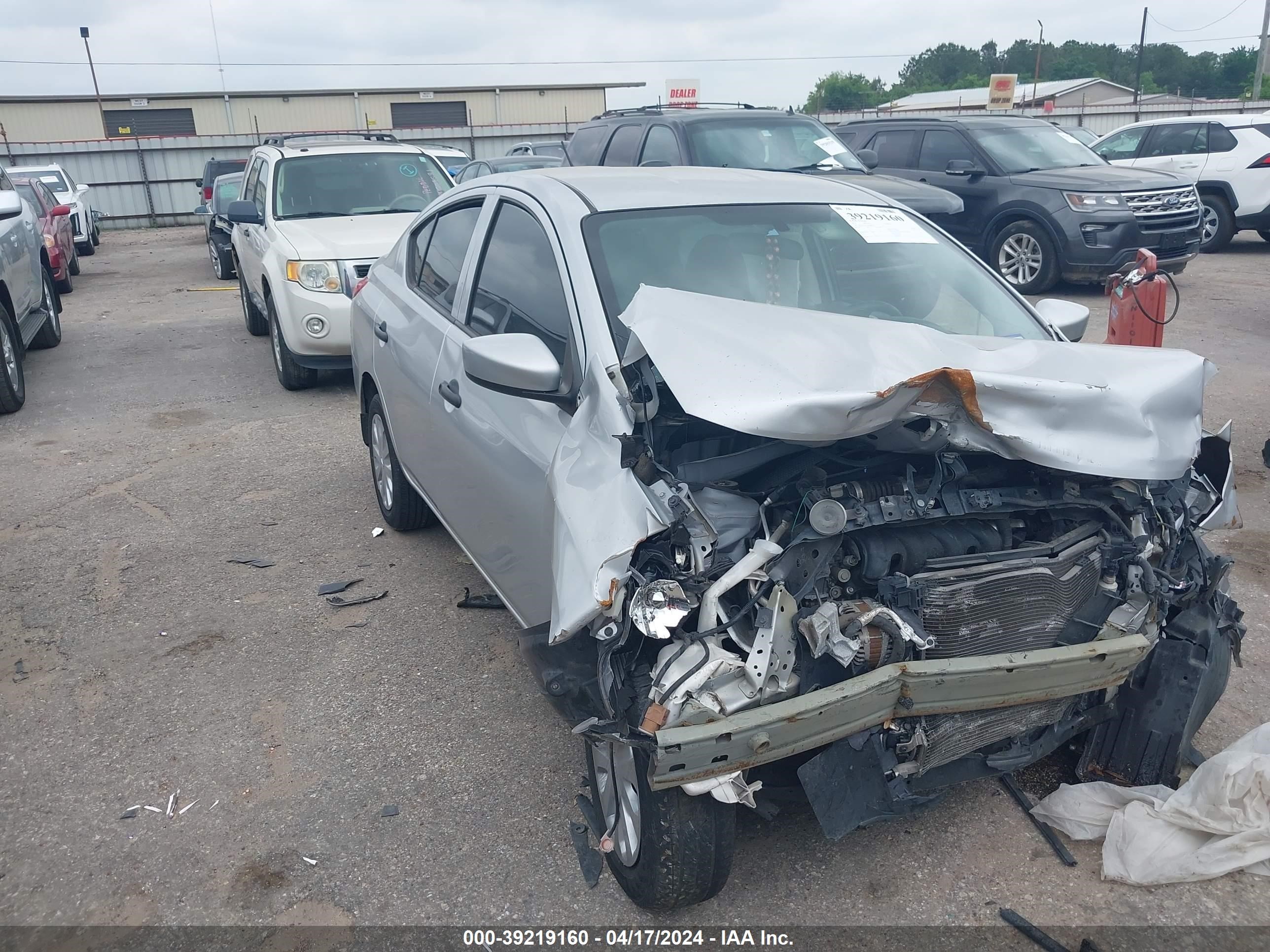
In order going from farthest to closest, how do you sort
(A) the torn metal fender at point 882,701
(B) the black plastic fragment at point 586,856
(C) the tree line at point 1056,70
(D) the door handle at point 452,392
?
1. (C) the tree line at point 1056,70
2. (D) the door handle at point 452,392
3. (B) the black plastic fragment at point 586,856
4. (A) the torn metal fender at point 882,701

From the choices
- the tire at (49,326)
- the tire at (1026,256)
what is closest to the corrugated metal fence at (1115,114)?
the tire at (1026,256)

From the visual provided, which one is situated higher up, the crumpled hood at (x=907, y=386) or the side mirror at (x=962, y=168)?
the crumpled hood at (x=907, y=386)

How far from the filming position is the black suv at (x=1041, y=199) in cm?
1062

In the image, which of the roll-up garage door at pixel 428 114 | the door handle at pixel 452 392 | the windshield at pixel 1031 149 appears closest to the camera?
the door handle at pixel 452 392

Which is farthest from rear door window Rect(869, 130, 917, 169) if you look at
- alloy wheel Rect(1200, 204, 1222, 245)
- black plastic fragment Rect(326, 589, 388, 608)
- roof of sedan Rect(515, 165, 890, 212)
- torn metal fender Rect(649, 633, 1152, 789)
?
torn metal fender Rect(649, 633, 1152, 789)

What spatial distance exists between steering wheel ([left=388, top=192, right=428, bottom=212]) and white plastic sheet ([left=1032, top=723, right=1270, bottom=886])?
7.49m

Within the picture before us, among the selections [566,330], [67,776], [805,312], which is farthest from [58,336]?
[805,312]

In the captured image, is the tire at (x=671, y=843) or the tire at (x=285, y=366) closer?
the tire at (x=671, y=843)

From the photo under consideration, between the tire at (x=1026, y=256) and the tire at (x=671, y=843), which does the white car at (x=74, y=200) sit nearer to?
the tire at (x=1026, y=256)

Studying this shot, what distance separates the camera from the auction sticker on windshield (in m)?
3.77

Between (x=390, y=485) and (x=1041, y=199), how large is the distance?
28.1 feet

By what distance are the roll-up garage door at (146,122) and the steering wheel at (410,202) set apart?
32.9 meters

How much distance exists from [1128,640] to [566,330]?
1859 mm

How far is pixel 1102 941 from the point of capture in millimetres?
2596
